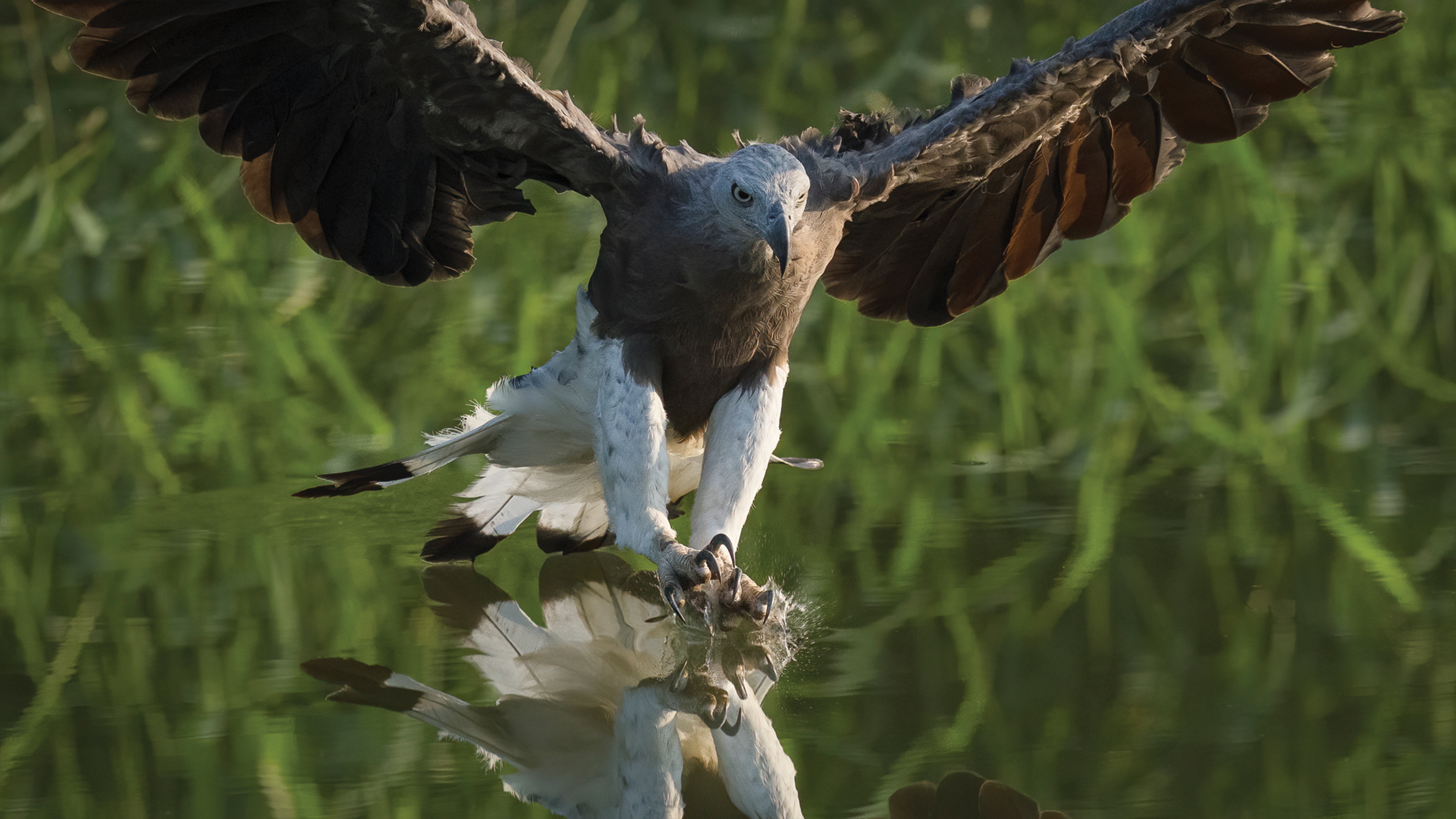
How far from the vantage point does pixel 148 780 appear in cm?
324

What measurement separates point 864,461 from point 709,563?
1.92m

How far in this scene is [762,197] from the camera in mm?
3781

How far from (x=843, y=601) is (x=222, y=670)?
5.18 ft

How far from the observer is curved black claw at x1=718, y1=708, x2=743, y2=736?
11.0ft

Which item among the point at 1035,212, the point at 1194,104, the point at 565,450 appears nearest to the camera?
the point at 565,450

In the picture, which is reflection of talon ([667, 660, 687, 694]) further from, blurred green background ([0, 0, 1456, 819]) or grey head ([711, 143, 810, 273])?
grey head ([711, 143, 810, 273])

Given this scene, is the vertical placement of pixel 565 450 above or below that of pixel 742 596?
above

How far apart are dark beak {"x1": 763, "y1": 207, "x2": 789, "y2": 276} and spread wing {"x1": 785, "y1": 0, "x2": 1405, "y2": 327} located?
0.41 meters

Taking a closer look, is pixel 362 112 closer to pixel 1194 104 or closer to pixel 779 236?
pixel 779 236

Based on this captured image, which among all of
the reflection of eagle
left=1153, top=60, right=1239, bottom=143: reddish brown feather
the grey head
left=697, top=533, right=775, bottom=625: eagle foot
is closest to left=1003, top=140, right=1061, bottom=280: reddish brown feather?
left=1153, top=60, right=1239, bottom=143: reddish brown feather

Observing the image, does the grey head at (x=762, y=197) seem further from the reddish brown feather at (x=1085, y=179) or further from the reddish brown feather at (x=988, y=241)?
the reddish brown feather at (x=1085, y=179)

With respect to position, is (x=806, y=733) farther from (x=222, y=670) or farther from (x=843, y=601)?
(x=222, y=670)

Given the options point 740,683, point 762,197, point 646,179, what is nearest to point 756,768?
point 740,683

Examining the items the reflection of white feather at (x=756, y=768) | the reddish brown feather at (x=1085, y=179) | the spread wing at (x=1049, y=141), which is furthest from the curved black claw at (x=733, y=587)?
the reddish brown feather at (x=1085, y=179)
